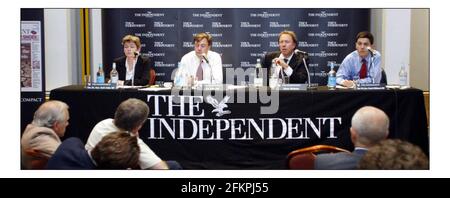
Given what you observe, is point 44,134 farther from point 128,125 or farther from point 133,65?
point 133,65

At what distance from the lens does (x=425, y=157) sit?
408 centimetres

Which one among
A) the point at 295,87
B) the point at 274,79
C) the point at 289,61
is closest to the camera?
the point at 295,87

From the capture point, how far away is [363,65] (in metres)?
4.78

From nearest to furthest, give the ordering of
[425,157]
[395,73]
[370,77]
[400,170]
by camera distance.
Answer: [400,170], [425,157], [370,77], [395,73]

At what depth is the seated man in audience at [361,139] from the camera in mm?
3145

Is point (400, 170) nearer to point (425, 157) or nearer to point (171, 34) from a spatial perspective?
point (425, 157)

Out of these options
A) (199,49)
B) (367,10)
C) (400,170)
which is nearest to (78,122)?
(199,49)

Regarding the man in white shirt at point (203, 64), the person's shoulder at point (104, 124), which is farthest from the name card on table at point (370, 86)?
the person's shoulder at point (104, 124)

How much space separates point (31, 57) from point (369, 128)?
324 centimetres

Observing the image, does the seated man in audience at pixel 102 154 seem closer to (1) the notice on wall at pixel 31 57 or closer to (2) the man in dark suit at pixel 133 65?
(2) the man in dark suit at pixel 133 65

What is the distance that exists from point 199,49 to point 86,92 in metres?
1.10

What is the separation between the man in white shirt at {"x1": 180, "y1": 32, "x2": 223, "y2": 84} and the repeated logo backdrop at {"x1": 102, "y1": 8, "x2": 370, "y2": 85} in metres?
0.76

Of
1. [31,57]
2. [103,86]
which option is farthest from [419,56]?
[31,57]

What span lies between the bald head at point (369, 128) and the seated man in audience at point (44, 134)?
6.05ft
